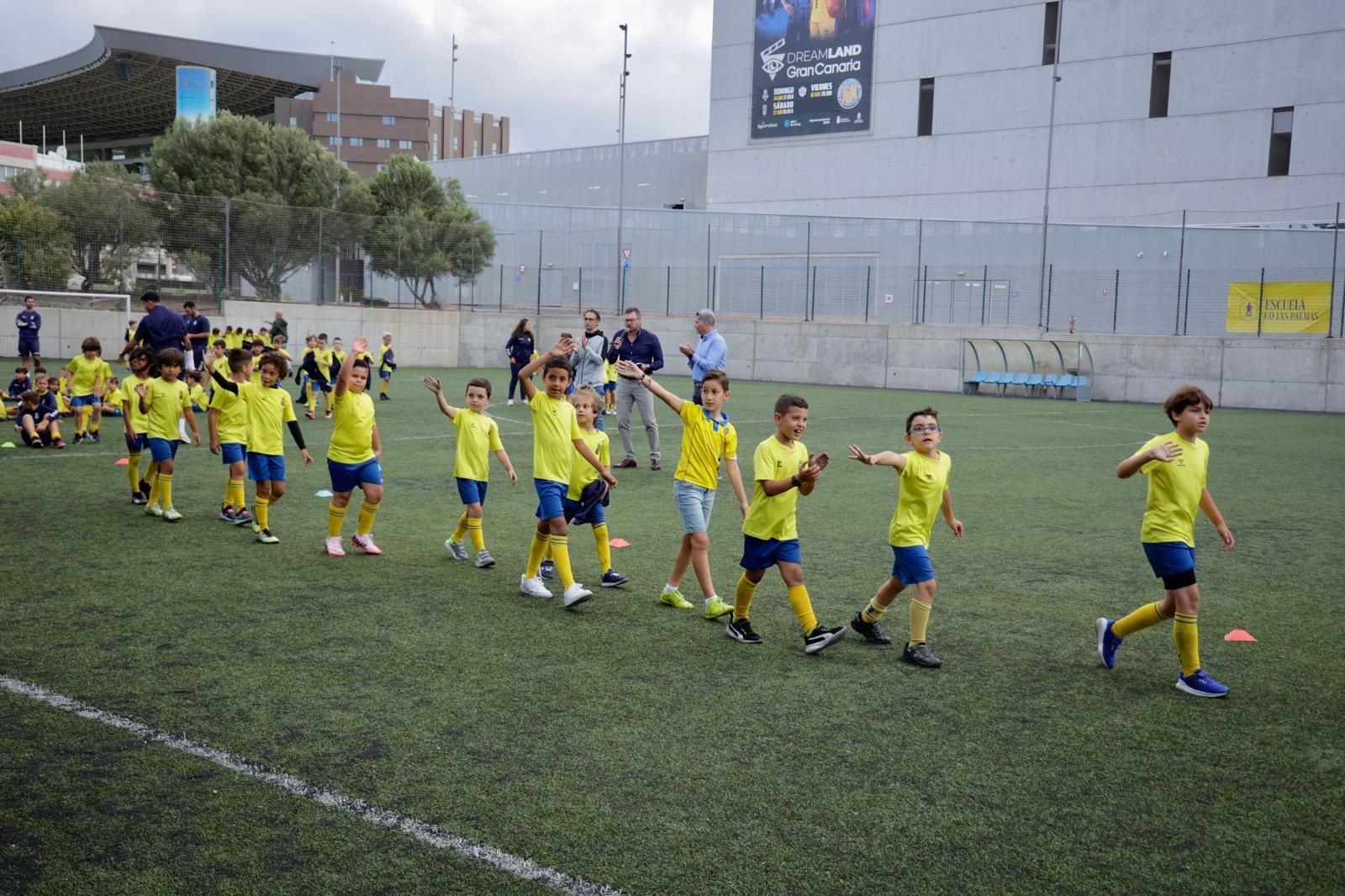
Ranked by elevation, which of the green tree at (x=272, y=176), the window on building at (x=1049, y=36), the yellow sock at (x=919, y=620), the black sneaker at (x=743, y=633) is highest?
the window on building at (x=1049, y=36)

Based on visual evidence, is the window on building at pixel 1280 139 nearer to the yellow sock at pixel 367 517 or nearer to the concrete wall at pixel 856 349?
the concrete wall at pixel 856 349

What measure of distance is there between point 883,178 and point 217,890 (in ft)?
162

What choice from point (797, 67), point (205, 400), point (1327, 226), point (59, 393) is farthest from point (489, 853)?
point (797, 67)

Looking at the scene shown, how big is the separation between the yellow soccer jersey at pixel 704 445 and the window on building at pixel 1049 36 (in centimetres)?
4318

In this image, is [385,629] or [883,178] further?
[883,178]

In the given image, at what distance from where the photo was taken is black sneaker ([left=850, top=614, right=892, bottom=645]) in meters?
6.54

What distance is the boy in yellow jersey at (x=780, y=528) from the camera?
626 centimetres

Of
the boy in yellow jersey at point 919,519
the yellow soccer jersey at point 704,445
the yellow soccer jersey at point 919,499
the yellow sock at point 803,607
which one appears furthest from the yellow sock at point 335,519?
the yellow soccer jersey at point 919,499

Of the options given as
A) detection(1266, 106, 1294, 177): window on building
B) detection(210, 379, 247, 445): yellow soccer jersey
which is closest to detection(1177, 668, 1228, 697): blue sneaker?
detection(210, 379, 247, 445): yellow soccer jersey

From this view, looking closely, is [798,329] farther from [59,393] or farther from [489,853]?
[489,853]

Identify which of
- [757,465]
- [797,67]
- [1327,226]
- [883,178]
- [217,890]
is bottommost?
[217,890]

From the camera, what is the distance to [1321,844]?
3969 millimetres

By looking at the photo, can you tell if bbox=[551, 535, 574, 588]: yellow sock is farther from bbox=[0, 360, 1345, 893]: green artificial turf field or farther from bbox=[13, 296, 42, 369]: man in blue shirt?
bbox=[13, 296, 42, 369]: man in blue shirt

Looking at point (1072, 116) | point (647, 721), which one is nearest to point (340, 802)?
point (647, 721)
